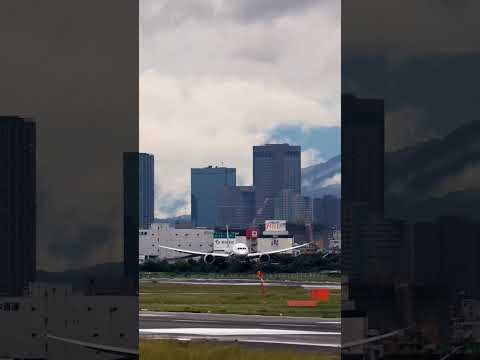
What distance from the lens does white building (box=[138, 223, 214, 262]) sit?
320 ft

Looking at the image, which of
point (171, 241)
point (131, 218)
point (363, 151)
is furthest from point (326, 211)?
point (131, 218)

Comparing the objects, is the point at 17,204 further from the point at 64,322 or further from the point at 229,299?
the point at 229,299

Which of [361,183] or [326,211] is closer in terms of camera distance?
[361,183]

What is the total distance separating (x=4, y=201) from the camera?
10172 millimetres

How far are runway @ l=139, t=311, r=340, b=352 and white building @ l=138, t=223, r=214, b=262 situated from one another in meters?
64.2

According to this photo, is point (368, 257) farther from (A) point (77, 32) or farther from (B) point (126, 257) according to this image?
(A) point (77, 32)

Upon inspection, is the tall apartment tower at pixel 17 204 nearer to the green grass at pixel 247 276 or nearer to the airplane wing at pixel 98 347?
the airplane wing at pixel 98 347

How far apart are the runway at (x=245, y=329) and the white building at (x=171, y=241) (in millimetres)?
64237

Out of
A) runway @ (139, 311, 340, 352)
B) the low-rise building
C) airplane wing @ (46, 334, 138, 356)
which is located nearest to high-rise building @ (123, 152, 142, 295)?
the low-rise building

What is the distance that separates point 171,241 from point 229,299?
60123 millimetres

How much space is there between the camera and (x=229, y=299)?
4288cm

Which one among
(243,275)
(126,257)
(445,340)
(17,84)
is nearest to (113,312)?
(126,257)

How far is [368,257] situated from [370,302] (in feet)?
1.36

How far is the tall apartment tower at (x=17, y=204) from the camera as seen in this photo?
10078mm
